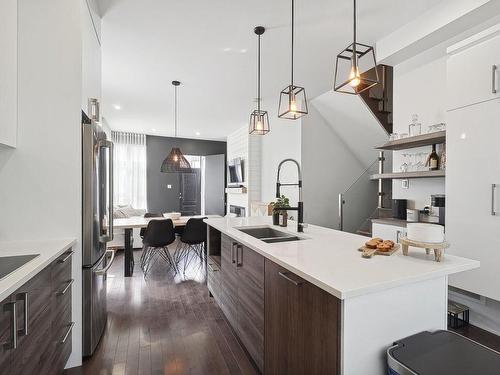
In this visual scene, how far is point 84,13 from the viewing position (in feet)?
6.51

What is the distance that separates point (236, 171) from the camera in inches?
279

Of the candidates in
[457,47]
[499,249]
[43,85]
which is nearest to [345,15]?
[457,47]

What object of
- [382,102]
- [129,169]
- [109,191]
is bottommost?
[109,191]

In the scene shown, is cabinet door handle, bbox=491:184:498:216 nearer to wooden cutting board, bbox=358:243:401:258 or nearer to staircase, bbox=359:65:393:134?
wooden cutting board, bbox=358:243:401:258

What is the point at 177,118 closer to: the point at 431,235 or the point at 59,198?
the point at 59,198

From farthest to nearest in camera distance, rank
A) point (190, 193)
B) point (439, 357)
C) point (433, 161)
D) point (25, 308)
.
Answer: point (190, 193) → point (433, 161) → point (25, 308) → point (439, 357)

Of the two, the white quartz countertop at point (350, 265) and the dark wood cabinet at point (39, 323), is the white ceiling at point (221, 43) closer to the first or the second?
the white quartz countertop at point (350, 265)

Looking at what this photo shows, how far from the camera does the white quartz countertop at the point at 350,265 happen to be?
1.03 meters

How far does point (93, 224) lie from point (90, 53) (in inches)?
53.9

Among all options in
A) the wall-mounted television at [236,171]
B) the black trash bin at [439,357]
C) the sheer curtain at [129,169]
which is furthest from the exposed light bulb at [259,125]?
the sheer curtain at [129,169]

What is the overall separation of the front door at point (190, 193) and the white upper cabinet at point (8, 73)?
615cm

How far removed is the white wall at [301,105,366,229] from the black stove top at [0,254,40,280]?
163 inches

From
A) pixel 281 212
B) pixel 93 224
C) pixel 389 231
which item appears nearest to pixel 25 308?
pixel 93 224

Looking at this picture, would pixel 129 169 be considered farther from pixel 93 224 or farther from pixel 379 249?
pixel 379 249
